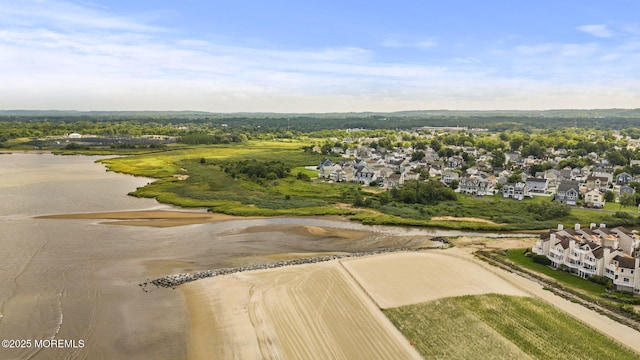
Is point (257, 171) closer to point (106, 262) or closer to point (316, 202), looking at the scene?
point (316, 202)

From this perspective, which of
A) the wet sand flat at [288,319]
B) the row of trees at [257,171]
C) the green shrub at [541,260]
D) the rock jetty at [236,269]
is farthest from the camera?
the row of trees at [257,171]

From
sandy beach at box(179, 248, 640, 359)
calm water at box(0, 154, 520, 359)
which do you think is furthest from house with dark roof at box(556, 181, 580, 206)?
sandy beach at box(179, 248, 640, 359)

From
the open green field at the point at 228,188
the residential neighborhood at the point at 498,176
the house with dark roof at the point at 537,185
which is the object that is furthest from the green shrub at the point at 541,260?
the house with dark roof at the point at 537,185

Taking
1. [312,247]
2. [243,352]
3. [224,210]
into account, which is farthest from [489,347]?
[224,210]

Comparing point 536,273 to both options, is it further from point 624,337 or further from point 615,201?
point 615,201

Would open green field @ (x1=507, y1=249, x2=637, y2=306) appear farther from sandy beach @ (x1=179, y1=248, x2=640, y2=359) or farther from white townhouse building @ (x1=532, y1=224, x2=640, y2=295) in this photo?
sandy beach @ (x1=179, y1=248, x2=640, y2=359)

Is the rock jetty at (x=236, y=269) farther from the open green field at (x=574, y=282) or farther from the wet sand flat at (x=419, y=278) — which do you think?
the open green field at (x=574, y=282)
